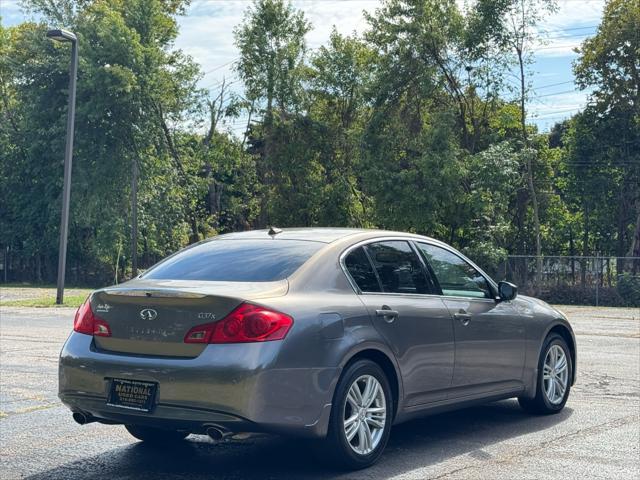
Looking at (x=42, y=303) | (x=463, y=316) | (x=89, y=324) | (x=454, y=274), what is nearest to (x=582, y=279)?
(x=42, y=303)

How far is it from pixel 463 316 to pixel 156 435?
2510mm

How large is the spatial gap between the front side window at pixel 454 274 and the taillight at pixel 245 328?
1.99 metres

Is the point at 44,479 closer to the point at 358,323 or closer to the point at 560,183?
the point at 358,323

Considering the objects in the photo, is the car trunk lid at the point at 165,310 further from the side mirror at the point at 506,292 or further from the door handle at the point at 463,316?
the side mirror at the point at 506,292

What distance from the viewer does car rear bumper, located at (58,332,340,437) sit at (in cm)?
548

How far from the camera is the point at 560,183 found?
137 ft

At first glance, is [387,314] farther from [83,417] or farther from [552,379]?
[552,379]

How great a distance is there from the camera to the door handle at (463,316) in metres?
7.12

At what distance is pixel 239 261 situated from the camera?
253 inches

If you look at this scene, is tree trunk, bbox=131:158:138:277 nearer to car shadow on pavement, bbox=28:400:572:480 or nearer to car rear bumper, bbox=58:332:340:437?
car shadow on pavement, bbox=28:400:572:480

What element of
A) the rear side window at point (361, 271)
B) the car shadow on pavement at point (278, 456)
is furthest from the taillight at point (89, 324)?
the rear side window at point (361, 271)

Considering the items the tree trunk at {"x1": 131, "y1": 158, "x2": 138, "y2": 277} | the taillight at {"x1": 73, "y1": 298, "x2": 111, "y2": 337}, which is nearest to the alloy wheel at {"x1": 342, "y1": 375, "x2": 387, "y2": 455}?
the taillight at {"x1": 73, "y1": 298, "x2": 111, "y2": 337}

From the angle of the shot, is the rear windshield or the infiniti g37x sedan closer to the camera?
the infiniti g37x sedan

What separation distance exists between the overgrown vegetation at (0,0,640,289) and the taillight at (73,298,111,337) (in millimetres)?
28089
